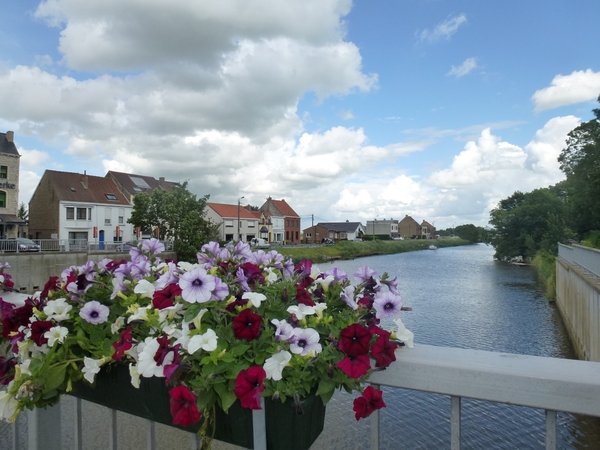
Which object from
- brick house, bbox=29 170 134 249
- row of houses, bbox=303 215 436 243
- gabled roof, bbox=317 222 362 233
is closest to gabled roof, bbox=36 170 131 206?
brick house, bbox=29 170 134 249

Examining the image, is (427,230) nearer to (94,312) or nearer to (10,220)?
(10,220)

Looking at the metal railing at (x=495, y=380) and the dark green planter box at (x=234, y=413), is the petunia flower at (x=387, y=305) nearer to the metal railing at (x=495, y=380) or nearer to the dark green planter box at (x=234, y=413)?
the metal railing at (x=495, y=380)

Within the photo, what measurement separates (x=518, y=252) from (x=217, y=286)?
54.3 m

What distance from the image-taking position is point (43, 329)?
1.42 meters

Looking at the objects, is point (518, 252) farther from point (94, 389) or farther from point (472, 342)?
point (94, 389)

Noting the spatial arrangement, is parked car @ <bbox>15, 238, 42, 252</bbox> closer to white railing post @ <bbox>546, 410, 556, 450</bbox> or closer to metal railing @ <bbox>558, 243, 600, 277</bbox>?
metal railing @ <bbox>558, 243, 600, 277</bbox>

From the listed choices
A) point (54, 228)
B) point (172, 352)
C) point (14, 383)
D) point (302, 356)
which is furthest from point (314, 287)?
point (54, 228)

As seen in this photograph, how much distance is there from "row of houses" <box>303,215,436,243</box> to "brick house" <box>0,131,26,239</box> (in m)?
58.9

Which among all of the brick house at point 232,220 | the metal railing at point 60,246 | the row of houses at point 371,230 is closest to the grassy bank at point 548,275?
the metal railing at point 60,246

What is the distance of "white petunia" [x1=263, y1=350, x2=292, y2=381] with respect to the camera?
108cm

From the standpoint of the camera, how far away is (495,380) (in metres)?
1.13

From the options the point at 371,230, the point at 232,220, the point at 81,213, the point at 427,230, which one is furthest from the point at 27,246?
the point at 427,230

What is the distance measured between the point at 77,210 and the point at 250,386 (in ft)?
129

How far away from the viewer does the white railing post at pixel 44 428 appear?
5.53 feet
